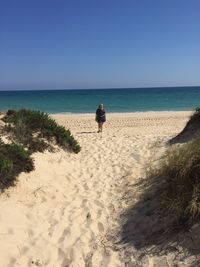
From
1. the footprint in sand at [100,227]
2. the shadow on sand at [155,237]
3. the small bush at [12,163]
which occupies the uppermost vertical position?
the small bush at [12,163]

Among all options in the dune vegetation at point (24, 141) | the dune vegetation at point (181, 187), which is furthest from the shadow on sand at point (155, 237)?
the dune vegetation at point (24, 141)

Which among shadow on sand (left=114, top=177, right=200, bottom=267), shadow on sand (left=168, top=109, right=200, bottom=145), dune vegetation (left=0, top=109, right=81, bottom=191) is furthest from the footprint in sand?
shadow on sand (left=168, top=109, right=200, bottom=145)

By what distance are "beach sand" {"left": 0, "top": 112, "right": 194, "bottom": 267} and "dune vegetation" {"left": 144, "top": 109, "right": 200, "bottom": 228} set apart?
0.81m

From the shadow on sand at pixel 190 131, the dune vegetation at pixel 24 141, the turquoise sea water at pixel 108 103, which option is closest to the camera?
the dune vegetation at pixel 24 141

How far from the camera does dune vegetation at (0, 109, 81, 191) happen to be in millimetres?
7711

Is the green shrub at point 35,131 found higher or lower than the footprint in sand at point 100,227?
higher

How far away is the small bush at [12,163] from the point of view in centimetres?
750

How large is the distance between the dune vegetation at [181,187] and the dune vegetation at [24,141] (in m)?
2.88

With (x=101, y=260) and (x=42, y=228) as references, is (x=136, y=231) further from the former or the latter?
(x=42, y=228)

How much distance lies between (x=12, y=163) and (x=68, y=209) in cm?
170

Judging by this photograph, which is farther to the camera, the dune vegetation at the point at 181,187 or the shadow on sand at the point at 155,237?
the dune vegetation at the point at 181,187

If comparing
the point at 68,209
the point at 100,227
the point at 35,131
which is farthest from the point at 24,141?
the point at 100,227

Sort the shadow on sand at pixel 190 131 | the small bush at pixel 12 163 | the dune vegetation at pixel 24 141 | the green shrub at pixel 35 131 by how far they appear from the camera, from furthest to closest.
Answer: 1. the shadow on sand at pixel 190 131
2. the green shrub at pixel 35 131
3. the dune vegetation at pixel 24 141
4. the small bush at pixel 12 163

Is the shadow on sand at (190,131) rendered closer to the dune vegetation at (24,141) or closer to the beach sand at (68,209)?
the beach sand at (68,209)
